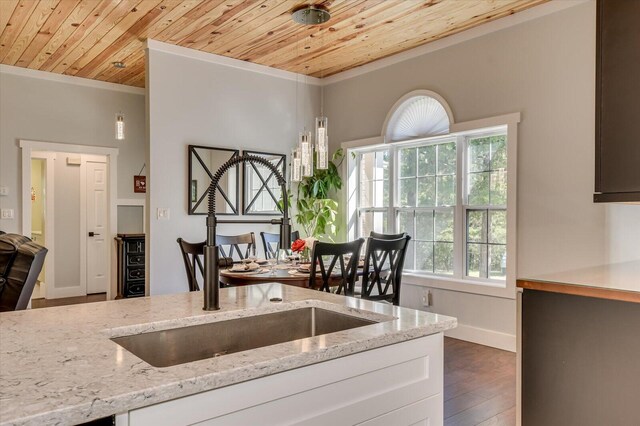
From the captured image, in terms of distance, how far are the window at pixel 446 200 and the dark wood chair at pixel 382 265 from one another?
103 centimetres

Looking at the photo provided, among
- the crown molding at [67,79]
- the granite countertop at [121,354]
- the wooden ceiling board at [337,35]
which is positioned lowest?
the granite countertop at [121,354]

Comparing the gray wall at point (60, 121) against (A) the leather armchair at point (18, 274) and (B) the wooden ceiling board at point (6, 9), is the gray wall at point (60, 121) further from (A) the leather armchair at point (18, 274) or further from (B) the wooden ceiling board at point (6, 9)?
(A) the leather armchair at point (18, 274)

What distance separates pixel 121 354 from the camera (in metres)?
0.94

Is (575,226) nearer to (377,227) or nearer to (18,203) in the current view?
(377,227)

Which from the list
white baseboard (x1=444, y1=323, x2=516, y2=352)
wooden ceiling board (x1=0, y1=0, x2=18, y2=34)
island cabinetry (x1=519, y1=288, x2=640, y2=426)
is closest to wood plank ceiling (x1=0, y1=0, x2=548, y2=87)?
wooden ceiling board (x1=0, y1=0, x2=18, y2=34)

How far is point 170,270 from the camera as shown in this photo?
4543 mm

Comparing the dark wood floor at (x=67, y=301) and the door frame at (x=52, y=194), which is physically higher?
the door frame at (x=52, y=194)

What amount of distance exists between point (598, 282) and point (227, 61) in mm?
4247

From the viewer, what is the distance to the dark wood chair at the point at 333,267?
3129 millimetres

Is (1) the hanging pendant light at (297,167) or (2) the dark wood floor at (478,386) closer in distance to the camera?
(2) the dark wood floor at (478,386)

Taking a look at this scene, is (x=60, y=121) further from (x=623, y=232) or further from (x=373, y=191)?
(x=623, y=232)

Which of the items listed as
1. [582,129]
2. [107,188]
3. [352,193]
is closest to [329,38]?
[352,193]

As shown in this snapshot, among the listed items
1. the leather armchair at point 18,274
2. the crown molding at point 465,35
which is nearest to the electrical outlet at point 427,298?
the crown molding at point 465,35

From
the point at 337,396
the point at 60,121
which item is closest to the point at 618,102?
the point at 337,396
